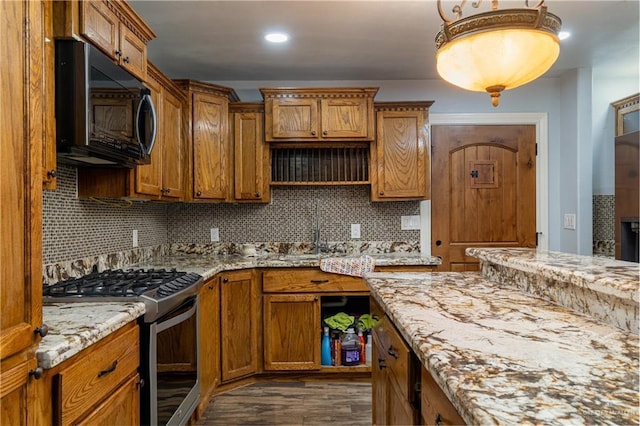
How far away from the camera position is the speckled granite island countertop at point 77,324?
1.13 metres

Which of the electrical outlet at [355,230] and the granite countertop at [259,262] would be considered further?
the electrical outlet at [355,230]

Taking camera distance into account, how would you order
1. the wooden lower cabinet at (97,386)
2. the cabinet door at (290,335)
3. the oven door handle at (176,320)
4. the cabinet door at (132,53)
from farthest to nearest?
the cabinet door at (290,335)
the cabinet door at (132,53)
the oven door handle at (176,320)
the wooden lower cabinet at (97,386)

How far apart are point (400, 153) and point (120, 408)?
270 cm

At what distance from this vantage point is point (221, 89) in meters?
3.33

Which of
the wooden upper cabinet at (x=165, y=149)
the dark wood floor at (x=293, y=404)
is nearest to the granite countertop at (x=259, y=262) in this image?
the wooden upper cabinet at (x=165, y=149)

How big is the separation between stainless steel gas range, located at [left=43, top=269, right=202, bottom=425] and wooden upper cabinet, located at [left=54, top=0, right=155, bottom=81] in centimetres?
104

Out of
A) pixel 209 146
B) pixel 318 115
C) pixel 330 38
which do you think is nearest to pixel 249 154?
pixel 209 146

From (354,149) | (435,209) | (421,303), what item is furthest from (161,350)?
(435,209)

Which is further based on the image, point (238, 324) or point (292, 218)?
point (292, 218)

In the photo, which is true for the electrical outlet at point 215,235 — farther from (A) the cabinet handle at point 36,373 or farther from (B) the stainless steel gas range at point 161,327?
(A) the cabinet handle at point 36,373

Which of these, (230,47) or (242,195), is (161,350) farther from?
(230,47)

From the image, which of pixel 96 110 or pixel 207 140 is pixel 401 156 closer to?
pixel 207 140

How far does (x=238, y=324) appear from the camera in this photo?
3031 millimetres

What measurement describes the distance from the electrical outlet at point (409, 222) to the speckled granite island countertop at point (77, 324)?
102 inches
